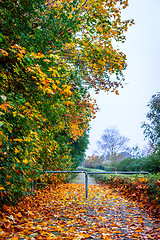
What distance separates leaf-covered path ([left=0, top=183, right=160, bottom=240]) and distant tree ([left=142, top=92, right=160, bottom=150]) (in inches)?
477

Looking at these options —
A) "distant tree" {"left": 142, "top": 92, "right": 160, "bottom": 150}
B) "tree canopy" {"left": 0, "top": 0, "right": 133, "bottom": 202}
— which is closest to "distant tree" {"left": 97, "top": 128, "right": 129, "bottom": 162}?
"distant tree" {"left": 142, "top": 92, "right": 160, "bottom": 150}

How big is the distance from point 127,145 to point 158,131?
24.1m

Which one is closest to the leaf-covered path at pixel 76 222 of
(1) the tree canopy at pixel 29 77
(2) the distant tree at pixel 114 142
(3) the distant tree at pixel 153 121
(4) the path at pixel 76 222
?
(4) the path at pixel 76 222

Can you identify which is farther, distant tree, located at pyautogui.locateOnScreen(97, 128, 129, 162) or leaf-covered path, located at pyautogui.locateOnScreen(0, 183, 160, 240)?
distant tree, located at pyautogui.locateOnScreen(97, 128, 129, 162)

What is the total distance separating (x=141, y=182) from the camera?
699 cm

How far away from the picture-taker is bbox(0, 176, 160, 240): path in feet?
10.9

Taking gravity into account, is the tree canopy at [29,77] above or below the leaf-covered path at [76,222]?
above

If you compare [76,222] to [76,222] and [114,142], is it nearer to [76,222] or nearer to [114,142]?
[76,222]

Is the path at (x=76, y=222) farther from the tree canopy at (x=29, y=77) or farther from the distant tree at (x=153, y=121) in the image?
the distant tree at (x=153, y=121)

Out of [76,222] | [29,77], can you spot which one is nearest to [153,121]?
[76,222]

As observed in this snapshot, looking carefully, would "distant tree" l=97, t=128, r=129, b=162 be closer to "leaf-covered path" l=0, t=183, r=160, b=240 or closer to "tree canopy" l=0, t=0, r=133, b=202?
"tree canopy" l=0, t=0, r=133, b=202

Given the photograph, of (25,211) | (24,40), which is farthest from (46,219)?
(24,40)

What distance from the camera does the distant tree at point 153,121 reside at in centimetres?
1697

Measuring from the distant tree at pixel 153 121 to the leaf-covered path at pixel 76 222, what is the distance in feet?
39.7
